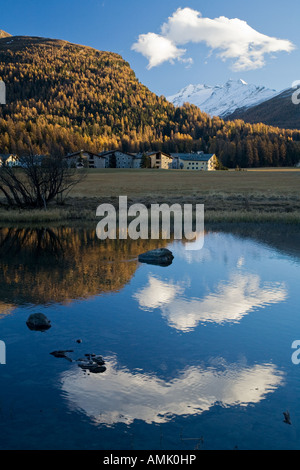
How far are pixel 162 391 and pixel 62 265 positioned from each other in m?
12.8

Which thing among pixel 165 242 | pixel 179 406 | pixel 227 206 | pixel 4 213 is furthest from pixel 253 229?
pixel 179 406

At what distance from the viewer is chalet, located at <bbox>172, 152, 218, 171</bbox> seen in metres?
151

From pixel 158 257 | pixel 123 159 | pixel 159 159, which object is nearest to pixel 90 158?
pixel 123 159

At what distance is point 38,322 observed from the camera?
470 inches

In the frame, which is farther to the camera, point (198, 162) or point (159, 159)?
point (159, 159)

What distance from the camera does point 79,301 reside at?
47.2 ft

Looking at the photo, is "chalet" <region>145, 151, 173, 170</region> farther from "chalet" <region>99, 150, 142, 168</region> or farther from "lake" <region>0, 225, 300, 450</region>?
"lake" <region>0, 225, 300, 450</region>

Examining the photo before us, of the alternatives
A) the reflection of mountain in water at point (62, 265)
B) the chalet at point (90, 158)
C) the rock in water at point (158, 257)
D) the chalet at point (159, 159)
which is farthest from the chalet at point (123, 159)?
the rock in water at point (158, 257)

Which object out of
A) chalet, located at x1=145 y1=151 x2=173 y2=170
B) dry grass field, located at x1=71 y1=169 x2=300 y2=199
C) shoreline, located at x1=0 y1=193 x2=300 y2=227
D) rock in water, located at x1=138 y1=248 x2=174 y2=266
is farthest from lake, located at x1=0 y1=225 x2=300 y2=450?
chalet, located at x1=145 y1=151 x2=173 y2=170

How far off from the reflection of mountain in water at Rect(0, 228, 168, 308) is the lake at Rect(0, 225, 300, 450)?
112mm

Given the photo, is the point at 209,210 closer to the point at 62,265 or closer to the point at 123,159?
the point at 62,265

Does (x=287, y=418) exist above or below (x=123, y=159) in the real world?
below
